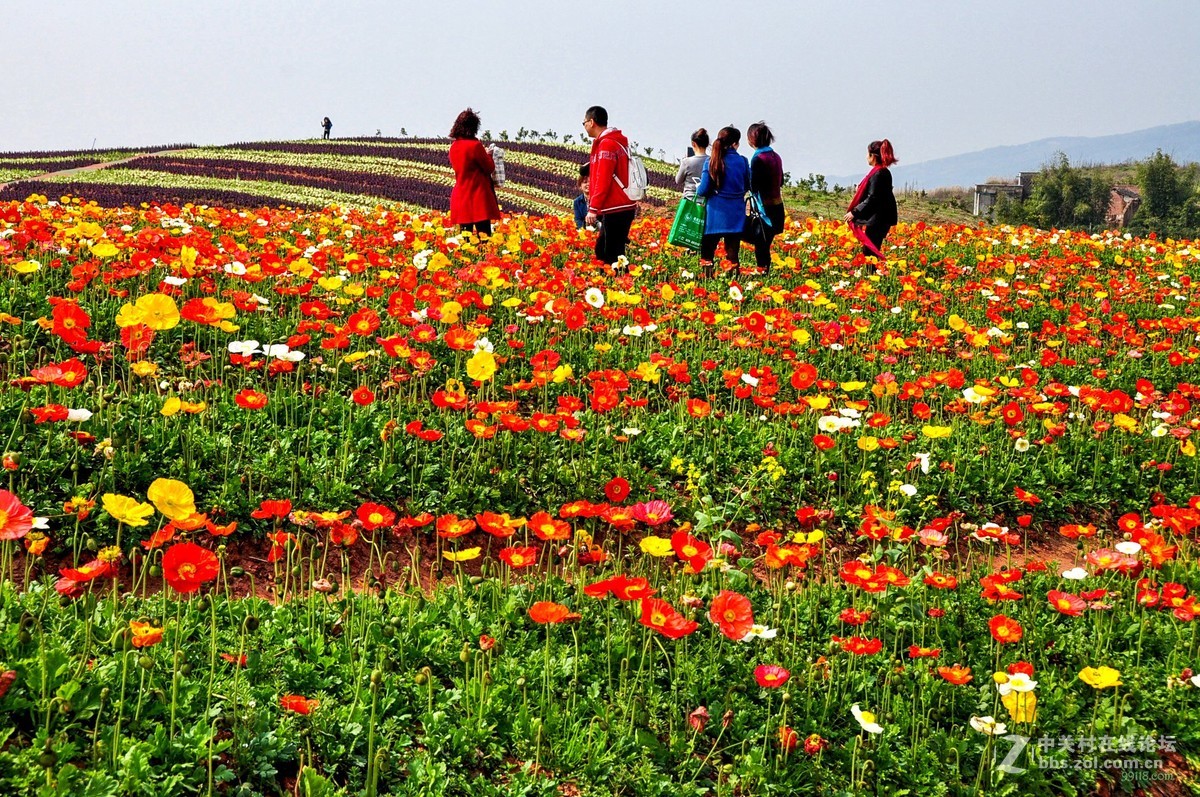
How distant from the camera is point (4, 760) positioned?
92.6 inches

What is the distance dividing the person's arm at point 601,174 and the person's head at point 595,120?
0.14 metres

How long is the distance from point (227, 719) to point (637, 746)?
1191 mm

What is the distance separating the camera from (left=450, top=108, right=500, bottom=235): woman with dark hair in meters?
9.57

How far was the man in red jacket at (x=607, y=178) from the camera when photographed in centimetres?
920

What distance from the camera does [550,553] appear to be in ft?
11.7

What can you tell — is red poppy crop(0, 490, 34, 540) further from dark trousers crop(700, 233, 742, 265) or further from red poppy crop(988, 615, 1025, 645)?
dark trousers crop(700, 233, 742, 265)

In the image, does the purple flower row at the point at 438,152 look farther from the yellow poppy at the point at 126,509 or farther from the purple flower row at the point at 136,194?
the yellow poppy at the point at 126,509

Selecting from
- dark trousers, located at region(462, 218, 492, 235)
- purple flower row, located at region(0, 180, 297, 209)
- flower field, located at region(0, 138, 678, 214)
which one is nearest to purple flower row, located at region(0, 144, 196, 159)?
flower field, located at region(0, 138, 678, 214)

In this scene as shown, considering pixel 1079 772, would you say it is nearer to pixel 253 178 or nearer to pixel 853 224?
pixel 853 224

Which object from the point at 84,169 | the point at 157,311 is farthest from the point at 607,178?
the point at 84,169

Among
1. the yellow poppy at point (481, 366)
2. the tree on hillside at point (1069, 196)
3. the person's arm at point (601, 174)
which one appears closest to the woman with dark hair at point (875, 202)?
the person's arm at point (601, 174)

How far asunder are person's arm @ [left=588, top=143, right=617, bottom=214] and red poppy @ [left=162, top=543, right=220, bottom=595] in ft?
23.6

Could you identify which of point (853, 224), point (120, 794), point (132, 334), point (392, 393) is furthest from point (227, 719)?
point (853, 224)

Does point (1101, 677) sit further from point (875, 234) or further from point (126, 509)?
point (875, 234)
